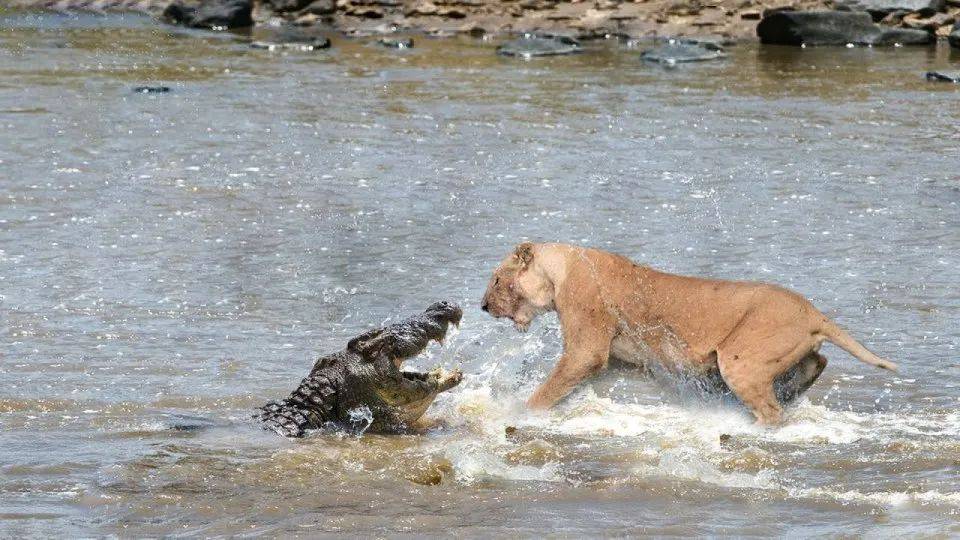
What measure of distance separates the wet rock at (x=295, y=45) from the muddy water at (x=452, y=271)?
2.63 meters

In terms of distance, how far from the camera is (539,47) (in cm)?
2444

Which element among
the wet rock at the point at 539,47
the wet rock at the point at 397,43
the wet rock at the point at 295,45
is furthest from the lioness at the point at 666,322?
the wet rock at the point at 295,45

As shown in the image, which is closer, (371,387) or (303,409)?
(303,409)

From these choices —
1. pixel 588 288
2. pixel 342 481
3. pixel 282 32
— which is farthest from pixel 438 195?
pixel 282 32

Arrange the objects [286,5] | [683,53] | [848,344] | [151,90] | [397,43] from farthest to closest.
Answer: [286,5]
[397,43]
[683,53]
[151,90]
[848,344]

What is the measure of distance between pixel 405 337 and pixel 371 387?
322 mm

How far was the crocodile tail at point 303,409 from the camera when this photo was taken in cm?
761

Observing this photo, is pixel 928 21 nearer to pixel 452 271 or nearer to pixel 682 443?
pixel 452 271

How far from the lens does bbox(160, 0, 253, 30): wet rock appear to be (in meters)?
28.9

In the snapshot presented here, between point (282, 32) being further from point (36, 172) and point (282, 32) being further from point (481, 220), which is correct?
point (481, 220)

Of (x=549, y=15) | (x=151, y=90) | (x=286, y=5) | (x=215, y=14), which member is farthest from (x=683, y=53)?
(x=215, y=14)

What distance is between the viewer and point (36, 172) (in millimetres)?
14828

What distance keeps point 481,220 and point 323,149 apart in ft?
12.9

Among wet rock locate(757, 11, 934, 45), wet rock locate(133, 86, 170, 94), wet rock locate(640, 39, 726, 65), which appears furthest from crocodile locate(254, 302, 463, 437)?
wet rock locate(757, 11, 934, 45)
